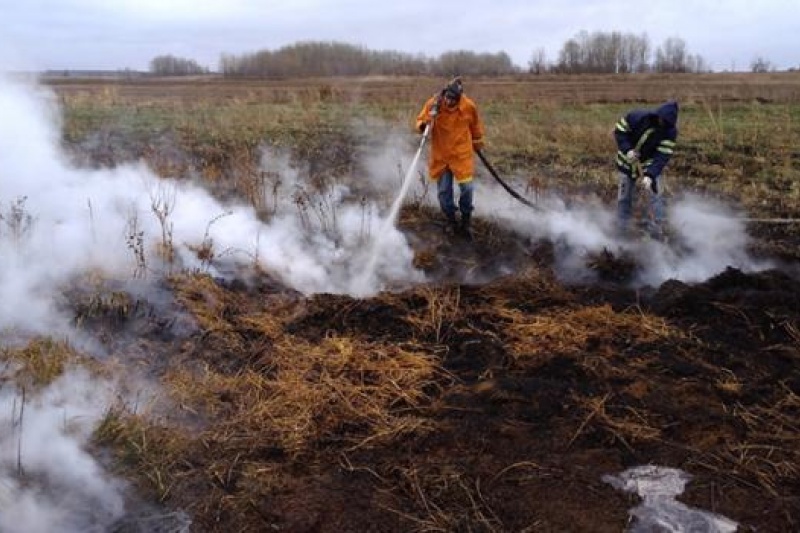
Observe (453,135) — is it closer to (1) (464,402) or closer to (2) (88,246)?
(2) (88,246)

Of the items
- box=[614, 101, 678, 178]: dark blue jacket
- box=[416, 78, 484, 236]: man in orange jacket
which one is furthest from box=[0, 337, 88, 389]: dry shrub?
box=[614, 101, 678, 178]: dark blue jacket

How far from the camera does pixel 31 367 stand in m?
4.59

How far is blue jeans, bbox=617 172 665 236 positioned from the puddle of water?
441 cm

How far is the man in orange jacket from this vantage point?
26.1 feet

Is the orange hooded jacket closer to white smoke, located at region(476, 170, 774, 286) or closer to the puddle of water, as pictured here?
white smoke, located at region(476, 170, 774, 286)

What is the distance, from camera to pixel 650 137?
7.78 m

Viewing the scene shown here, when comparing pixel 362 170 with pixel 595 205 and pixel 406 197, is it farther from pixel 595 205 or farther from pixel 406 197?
pixel 595 205

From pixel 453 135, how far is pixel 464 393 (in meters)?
3.99

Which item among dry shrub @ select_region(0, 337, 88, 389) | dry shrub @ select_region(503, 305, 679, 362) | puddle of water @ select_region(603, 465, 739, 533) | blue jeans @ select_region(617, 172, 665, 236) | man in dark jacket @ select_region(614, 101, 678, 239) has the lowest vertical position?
puddle of water @ select_region(603, 465, 739, 533)

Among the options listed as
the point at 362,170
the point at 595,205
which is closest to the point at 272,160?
the point at 362,170

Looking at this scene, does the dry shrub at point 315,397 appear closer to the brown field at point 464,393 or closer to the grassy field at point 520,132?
the brown field at point 464,393

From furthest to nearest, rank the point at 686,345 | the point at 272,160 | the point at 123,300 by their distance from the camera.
Answer: 1. the point at 272,160
2. the point at 123,300
3. the point at 686,345

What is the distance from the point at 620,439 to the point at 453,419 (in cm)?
96

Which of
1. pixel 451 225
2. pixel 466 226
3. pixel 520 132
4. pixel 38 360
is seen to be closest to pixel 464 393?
pixel 38 360
